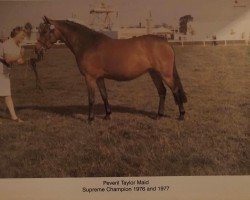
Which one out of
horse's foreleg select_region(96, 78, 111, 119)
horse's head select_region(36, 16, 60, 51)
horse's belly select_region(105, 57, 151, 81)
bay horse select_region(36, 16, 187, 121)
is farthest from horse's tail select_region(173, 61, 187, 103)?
horse's head select_region(36, 16, 60, 51)

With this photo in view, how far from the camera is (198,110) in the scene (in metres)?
1.38

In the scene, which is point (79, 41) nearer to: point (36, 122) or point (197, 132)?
point (36, 122)

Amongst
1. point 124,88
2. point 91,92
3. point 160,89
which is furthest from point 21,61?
point 160,89

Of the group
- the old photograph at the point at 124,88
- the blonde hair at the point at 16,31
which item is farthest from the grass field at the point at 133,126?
the blonde hair at the point at 16,31

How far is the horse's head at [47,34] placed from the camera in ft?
4.44

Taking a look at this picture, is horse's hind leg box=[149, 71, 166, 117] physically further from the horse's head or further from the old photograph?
the horse's head

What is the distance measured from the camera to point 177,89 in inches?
53.4

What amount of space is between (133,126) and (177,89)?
0.20 m

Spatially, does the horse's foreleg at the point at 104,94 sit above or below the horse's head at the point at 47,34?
below

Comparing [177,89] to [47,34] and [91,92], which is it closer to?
[91,92]

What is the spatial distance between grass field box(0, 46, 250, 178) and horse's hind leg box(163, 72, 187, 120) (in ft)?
0.06

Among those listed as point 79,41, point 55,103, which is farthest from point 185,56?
point 55,103

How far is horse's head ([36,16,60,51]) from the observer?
1354 millimetres

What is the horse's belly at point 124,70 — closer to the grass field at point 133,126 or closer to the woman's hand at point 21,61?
the grass field at point 133,126
